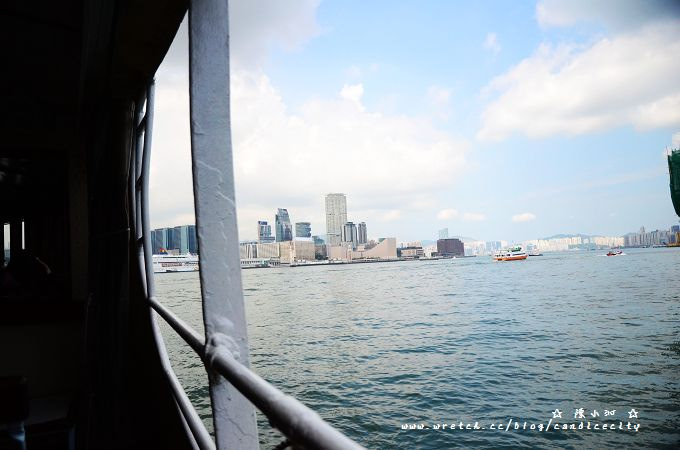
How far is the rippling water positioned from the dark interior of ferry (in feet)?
8.12

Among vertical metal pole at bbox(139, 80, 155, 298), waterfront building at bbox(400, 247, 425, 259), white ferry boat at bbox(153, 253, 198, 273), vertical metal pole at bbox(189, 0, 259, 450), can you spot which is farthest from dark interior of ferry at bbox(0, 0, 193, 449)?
waterfront building at bbox(400, 247, 425, 259)

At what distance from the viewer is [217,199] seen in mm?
995

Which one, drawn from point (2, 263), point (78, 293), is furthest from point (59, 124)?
point (2, 263)

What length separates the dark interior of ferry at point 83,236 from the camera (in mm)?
1745

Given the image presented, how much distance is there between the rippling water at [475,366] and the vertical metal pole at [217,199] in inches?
157

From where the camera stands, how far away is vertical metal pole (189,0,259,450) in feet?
3.12

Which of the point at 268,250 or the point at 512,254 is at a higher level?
the point at 268,250

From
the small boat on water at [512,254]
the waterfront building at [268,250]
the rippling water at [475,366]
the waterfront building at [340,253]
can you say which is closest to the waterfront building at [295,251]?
the waterfront building at [268,250]

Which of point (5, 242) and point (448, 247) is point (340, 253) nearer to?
point (448, 247)

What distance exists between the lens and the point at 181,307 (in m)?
24.1

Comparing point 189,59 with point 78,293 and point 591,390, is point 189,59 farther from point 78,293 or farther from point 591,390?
point 591,390

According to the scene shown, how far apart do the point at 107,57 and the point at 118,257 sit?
1.08m

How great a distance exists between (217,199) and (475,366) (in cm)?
1406

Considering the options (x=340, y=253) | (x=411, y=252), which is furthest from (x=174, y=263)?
(x=411, y=252)
